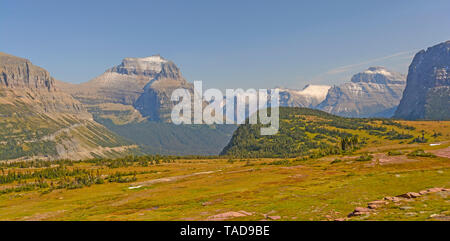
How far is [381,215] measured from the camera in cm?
3456

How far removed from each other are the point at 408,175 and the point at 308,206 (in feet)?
132

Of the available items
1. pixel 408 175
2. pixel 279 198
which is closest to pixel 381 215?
pixel 279 198
